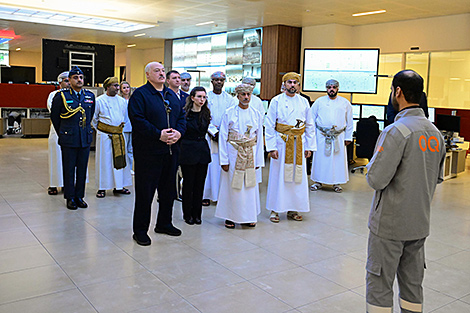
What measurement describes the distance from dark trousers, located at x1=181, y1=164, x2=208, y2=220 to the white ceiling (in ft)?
20.0

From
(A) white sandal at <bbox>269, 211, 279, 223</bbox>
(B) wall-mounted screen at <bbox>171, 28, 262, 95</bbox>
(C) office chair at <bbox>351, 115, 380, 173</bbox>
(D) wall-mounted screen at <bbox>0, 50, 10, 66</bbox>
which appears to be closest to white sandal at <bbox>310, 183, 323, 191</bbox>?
(C) office chair at <bbox>351, 115, 380, 173</bbox>

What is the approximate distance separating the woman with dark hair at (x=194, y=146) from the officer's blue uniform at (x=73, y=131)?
1411 millimetres

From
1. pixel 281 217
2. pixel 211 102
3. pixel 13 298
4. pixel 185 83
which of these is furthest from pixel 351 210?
pixel 13 298

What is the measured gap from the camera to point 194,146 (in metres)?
5.06

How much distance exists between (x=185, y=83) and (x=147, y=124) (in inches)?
92.0

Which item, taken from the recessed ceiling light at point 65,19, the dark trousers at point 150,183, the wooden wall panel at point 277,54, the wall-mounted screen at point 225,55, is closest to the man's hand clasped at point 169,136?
the dark trousers at point 150,183

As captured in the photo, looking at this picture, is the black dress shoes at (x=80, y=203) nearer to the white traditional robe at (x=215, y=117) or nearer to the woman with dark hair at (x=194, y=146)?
the woman with dark hair at (x=194, y=146)

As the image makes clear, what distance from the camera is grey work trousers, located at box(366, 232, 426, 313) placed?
246cm

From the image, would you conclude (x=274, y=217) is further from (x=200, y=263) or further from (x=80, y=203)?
(x=80, y=203)

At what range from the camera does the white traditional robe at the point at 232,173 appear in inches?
196

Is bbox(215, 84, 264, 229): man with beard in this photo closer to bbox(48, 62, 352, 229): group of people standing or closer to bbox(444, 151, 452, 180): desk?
bbox(48, 62, 352, 229): group of people standing

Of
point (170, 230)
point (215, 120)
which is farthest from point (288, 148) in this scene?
point (170, 230)

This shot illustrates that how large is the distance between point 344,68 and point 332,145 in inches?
153

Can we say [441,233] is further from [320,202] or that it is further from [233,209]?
[233,209]
